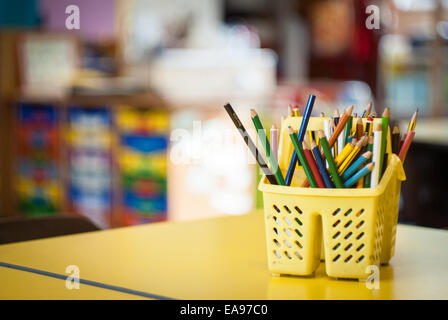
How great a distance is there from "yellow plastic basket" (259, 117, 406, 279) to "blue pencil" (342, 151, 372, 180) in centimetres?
3

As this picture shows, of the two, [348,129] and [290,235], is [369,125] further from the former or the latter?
[290,235]

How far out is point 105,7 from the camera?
6.81 meters

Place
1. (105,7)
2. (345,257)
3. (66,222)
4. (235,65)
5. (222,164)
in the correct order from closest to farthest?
1. (345,257)
2. (66,222)
3. (222,164)
4. (235,65)
5. (105,7)

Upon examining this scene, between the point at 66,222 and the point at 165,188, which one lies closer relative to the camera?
the point at 66,222

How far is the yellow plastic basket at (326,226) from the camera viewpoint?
3.12 ft

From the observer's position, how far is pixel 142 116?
4.08 meters

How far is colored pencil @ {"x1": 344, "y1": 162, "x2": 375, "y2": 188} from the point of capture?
3.08 ft

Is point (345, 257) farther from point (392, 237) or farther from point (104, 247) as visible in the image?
point (104, 247)

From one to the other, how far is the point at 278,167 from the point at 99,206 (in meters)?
3.51

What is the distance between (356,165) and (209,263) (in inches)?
11.2

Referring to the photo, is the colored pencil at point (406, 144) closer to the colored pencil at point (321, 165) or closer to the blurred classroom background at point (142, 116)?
the colored pencil at point (321, 165)

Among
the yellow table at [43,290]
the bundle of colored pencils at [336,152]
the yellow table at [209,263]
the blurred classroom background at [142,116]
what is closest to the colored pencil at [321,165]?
the bundle of colored pencils at [336,152]

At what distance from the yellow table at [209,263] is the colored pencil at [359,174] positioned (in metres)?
0.14
